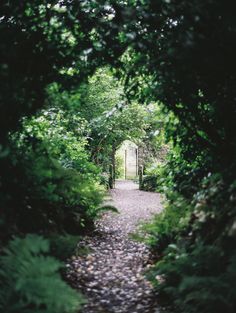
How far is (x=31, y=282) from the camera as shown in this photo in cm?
309

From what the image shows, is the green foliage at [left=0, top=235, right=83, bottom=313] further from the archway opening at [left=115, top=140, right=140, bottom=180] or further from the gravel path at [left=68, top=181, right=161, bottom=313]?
the archway opening at [left=115, top=140, right=140, bottom=180]

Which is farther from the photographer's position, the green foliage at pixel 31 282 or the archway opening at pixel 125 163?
the archway opening at pixel 125 163

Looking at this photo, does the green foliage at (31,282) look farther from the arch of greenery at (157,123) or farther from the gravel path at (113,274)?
the gravel path at (113,274)

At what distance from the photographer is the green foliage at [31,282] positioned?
3092 millimetres

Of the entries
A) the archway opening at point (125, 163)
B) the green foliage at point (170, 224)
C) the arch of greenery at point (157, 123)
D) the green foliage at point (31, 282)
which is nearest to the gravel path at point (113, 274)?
the green foliage at point (170, 224)

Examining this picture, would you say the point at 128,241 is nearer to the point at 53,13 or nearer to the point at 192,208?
the point at 192,208

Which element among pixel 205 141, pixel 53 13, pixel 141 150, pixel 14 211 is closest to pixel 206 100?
pixel 205 141

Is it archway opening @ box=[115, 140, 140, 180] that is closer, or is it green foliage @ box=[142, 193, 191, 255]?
green foliage @ box=[142, 193, 191, 255]

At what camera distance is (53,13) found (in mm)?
5113

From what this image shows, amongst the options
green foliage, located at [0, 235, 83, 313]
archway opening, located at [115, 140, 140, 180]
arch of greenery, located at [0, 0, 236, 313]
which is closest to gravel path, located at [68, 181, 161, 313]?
arch of greenery, located at [0, 0, 236, 313]

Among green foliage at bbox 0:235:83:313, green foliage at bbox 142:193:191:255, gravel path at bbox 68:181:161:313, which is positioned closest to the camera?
green foliage at bbox 0:235:83:313

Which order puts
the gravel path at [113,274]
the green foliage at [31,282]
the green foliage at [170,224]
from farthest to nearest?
the green foliage at [170,224]
the gravel path at [113,274]
the green foliage at [31,282]

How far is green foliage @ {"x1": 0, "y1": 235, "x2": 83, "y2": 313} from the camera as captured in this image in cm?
309

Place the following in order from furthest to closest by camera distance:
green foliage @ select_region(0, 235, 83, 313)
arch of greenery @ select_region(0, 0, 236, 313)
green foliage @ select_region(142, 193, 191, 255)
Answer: green foliage @ select_region(142, 193, 191, 255), arch of greenery @ select_region(0, 0, 236, 313), green foliage @ select_region(0, 235, 83, 313)
